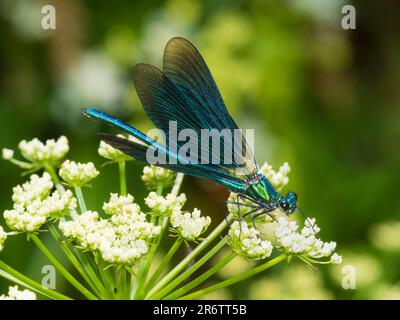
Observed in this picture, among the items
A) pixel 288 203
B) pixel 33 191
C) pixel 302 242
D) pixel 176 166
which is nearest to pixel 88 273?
pixel 33 191

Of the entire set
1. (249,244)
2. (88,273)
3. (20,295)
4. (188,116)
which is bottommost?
(20,295)

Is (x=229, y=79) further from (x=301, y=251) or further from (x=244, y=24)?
(x=301, y=251)

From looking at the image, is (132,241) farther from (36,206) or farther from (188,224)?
(36,206)

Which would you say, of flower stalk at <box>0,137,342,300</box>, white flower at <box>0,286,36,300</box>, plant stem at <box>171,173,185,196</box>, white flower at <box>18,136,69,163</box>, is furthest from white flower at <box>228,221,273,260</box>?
white flower at <box>18,136,69,163</box>

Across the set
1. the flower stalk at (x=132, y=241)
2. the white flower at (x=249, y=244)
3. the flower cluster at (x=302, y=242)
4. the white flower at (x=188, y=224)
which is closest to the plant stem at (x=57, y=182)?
the flower stalk at (x=132, y=241)

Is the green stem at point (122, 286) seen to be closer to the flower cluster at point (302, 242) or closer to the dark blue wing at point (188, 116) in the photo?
the flower cluster at point (302, 242)
